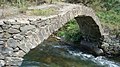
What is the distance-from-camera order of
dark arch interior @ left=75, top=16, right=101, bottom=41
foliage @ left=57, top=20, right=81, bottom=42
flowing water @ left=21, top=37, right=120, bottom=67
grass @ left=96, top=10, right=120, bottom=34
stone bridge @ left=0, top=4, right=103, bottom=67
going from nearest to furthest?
stone bridge @ left=0, top=4, right=103, bottom=67
flowing water @ left=21, top=37, right=120, bottom=67
dark arch interior @ left=75, top=16, right=101, bottom=41
grass @ left=96, top=10, right=120, bottom=34
foliage @ left=57, top=20, right=81, bottom=42

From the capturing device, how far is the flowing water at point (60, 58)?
1159cm

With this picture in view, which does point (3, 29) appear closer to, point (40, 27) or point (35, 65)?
point (40, 27)

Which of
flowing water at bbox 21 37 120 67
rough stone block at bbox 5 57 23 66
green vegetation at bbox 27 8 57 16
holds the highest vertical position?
green vegetation at bbox 27 8 57 16

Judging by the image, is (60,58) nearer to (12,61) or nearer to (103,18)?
(103,18)

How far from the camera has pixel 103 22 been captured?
15.5 m

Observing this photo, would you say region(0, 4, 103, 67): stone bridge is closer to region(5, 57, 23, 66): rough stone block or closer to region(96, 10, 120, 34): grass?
region(5, 57, 23, 66): rough stone block

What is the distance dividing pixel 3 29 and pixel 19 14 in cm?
128

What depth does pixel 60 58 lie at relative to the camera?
1238 centimetres

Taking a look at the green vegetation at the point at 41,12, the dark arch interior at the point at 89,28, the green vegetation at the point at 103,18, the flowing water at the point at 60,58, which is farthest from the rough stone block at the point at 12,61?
the green vegetation at the point at 103,18

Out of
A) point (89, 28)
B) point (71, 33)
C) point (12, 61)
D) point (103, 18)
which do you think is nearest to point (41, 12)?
point (12, 61)

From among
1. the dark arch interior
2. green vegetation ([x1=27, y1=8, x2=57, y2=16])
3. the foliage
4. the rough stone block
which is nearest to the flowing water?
the foliage

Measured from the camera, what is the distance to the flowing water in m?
11.6

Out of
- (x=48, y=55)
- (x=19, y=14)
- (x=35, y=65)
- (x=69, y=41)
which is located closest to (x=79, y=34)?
(x=69, y=41)

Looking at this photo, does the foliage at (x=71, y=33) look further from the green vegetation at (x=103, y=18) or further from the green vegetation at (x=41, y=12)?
the green vegetation at (x=41, y=12)
